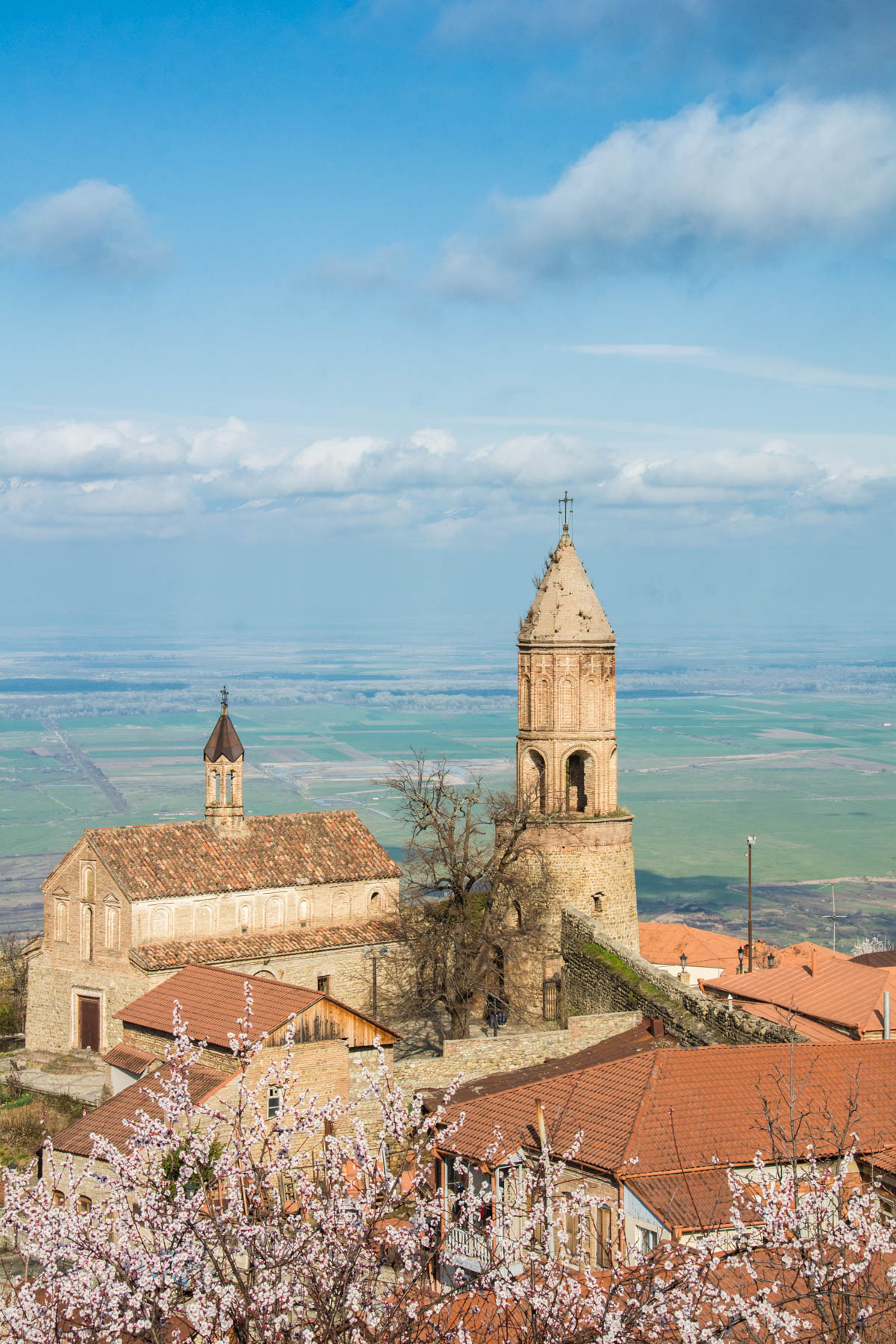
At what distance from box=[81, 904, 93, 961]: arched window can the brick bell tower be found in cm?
1134

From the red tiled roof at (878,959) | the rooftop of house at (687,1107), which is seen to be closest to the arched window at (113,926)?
the rooftop of house at (687,1107)

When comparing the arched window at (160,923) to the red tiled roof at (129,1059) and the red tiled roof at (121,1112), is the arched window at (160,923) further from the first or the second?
the red tiled roof at (121,1112)

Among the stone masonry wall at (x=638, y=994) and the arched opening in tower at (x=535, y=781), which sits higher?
the arched opening in tower at (x=535, y=781)

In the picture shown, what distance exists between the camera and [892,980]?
37562mm

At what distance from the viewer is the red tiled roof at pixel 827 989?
35.6m

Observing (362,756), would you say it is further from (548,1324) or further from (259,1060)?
(548,1324)

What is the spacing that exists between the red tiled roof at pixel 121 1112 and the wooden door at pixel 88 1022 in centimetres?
899

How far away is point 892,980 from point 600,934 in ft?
26.1

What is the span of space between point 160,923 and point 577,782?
12.4 meters

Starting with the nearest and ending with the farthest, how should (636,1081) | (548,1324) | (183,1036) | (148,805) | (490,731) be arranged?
(548,1324) → (183,1036) → (636,1081) → (148,805) → (490,731)

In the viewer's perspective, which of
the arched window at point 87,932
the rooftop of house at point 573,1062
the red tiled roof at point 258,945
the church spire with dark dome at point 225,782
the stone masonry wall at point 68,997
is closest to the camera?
the rooftop of house at point 573,1062

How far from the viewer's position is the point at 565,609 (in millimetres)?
39250

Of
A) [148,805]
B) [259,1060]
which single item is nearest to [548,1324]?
[259,1060]

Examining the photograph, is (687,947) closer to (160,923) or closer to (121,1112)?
(160,923)
